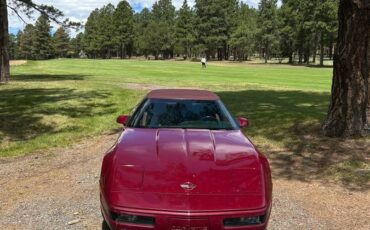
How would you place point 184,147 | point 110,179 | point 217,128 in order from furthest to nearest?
1. point 217,128
2. point 184,147
3. point 110,179

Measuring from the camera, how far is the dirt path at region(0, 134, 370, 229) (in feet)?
19.3

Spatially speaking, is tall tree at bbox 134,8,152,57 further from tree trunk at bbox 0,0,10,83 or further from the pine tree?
tree trunk at bbox 0,0,10,83

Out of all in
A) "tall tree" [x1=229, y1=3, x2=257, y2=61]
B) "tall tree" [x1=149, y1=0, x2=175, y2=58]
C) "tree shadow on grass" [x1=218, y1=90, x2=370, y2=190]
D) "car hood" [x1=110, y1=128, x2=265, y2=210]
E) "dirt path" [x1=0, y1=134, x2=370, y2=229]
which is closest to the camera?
"car hood" [x1=110, y1=128, x2=265, y2=210]

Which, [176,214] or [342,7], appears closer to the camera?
[176,214]

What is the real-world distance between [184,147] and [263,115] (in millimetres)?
8841

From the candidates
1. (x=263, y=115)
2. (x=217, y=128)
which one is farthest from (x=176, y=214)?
(x=263, y=115)

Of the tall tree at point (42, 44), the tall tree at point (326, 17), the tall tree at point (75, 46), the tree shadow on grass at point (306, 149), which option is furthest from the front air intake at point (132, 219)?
the tall tree at point (75, 46)

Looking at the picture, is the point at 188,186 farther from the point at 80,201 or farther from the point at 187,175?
the point at 80,201

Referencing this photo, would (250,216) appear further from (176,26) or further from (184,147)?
(176,26)

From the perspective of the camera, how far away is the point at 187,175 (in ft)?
15.1

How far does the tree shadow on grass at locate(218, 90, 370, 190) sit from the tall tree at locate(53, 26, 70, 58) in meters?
130

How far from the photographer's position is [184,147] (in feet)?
16.8

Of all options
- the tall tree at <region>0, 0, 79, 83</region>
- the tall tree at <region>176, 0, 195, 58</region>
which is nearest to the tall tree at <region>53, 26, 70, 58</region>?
the tall tree at <region>176, 0, 195, 58</region>

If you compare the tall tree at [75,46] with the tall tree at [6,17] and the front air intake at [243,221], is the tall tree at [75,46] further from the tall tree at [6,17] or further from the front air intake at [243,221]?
the front air intake at [243,221]
